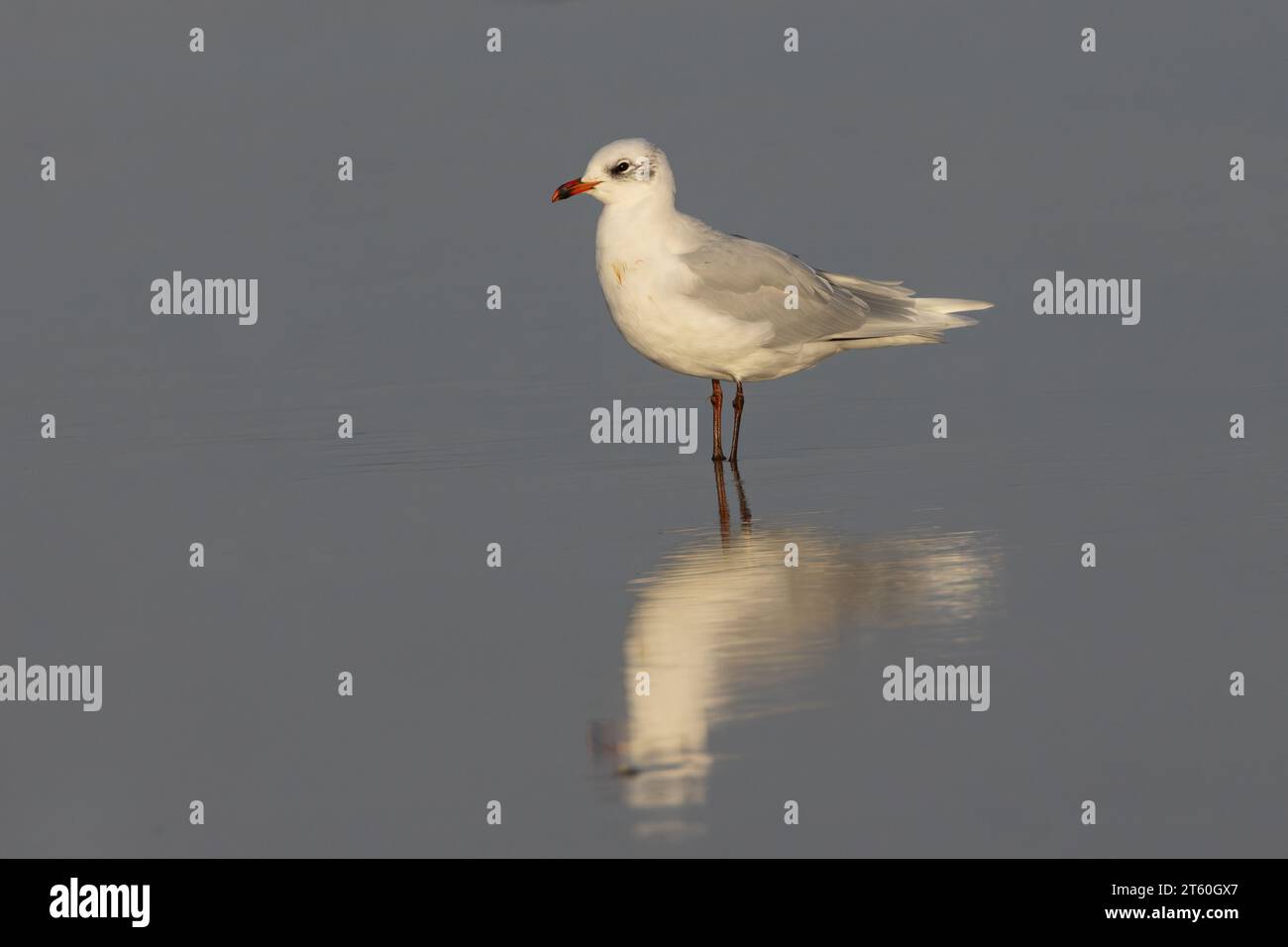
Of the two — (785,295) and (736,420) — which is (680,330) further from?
(785,295)

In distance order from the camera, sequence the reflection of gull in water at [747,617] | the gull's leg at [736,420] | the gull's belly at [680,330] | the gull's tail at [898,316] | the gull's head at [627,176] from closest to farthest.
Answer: the reflection of gull in water at [747,617]
the gull's belly at [680,330]
the gull's leg at [736,420]
the gull's head at [627,176]
the gull's tail at [898,316]

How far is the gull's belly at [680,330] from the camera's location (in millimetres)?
11320

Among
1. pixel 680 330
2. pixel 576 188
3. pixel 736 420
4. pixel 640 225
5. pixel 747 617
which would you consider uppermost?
pixel 576 188

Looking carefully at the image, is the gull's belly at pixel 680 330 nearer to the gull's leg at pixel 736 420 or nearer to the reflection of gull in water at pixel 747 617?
the gull's leg at pixel 736 420

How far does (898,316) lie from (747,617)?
13.9 ft

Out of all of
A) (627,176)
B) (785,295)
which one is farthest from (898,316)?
(627,176)

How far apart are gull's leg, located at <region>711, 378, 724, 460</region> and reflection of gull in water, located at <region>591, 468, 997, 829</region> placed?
A: 1.56 meters

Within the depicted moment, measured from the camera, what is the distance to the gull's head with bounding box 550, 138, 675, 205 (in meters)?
11.6

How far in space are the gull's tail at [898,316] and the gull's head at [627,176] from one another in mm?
1190

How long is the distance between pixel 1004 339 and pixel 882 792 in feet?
24.5

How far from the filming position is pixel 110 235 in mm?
16094

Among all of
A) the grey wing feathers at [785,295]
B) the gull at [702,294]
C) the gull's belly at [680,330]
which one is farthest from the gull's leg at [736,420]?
the grey wing feathers at [785,295]

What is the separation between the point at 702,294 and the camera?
37.4 feet

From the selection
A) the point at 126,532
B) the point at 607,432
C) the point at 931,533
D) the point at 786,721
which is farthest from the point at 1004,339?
the point at 786,721
